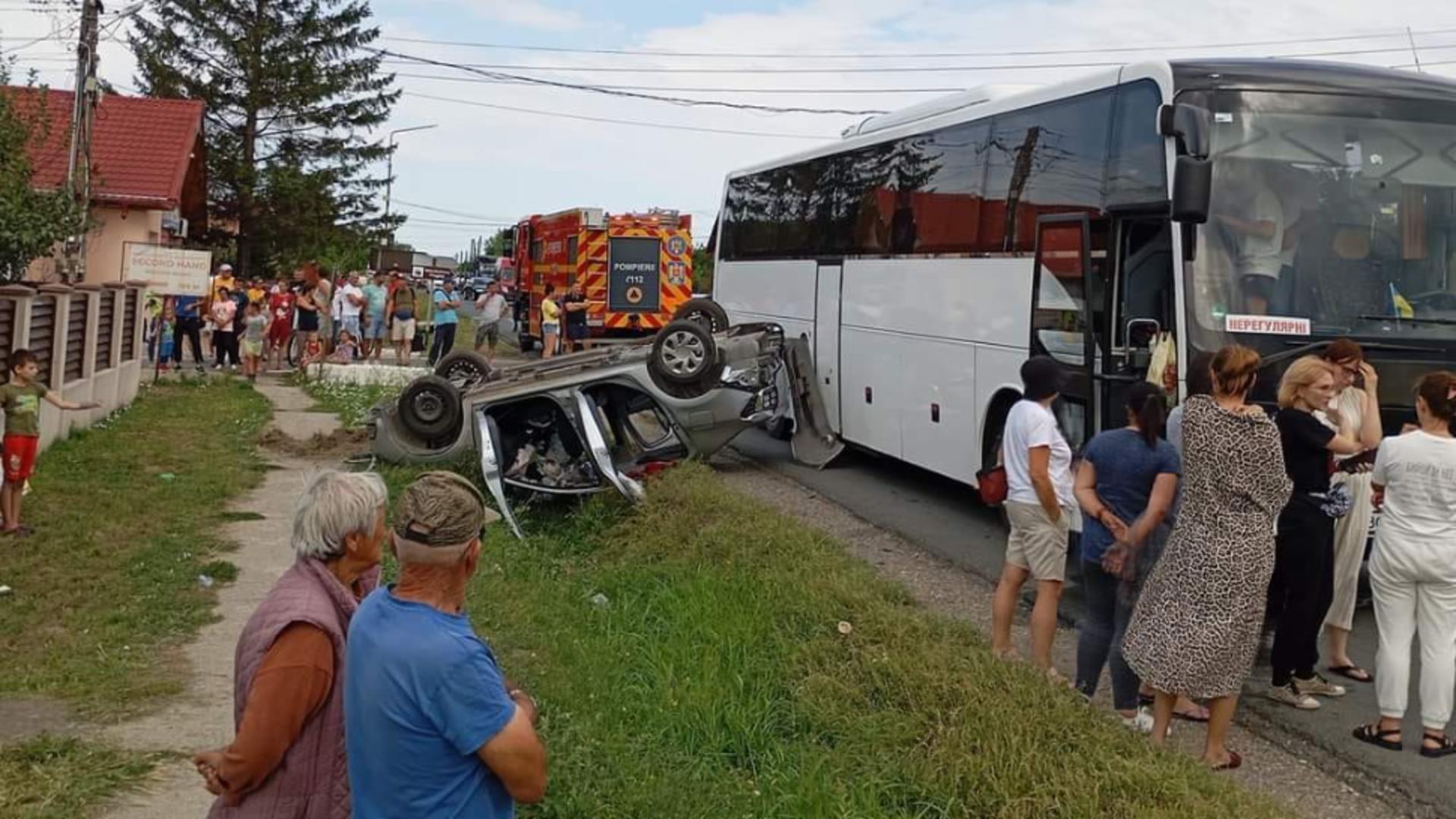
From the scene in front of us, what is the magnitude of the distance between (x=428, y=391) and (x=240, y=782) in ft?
33.2

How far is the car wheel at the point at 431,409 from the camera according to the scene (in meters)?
13.0

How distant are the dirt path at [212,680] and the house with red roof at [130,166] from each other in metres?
16.2

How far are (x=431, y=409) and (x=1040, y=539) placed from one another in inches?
293

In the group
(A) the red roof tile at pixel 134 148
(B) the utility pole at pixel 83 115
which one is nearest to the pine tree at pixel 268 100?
(A) the red roof tile at pixel 134 148

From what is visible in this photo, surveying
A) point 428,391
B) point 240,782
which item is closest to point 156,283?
point 428,391

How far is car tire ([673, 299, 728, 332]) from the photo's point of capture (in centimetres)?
1531

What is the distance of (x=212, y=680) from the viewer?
6.91 meters

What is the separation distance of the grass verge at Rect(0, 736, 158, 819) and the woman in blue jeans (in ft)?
13.0

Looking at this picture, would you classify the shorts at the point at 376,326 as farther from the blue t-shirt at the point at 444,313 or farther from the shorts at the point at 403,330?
the blue t-shirt at the point at 444,313

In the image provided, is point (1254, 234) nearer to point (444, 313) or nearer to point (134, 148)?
point (444, 313)

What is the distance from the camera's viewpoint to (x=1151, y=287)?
29.3 feet

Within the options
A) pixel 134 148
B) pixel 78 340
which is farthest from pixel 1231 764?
pixel 134 148

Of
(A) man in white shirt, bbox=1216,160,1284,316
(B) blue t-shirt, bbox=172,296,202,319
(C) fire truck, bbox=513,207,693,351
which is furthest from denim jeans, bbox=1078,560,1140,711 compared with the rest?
(C) fire truck, bbox=513,207,693,351

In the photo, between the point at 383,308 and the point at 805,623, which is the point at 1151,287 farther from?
the point at 383,308
